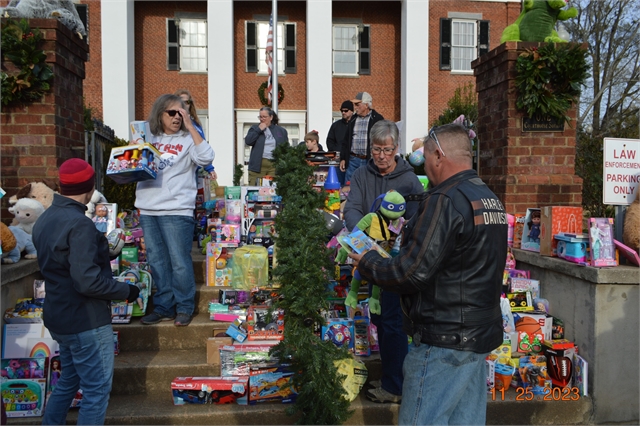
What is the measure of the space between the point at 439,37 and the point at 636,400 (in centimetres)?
1685

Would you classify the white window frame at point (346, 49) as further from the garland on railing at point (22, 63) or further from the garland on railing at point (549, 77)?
the garland on railing at point (22, 63)

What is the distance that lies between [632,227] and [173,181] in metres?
3.78

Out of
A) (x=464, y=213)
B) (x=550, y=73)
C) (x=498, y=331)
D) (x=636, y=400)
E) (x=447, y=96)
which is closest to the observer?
(x=464, y=213)

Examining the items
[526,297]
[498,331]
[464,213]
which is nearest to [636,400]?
[526,297]

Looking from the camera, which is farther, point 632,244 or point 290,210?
point 632,244

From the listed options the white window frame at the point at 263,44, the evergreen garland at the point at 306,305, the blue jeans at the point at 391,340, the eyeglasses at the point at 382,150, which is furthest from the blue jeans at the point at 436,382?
the white window frame at the point at 263,44

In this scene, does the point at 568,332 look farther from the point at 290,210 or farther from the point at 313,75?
the point at 313,75

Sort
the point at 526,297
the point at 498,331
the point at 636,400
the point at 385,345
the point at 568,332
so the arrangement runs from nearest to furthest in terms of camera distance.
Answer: the point at 498,331, the point at 385,345, the point at 636,400, the point at 568,332, the point at 526,297

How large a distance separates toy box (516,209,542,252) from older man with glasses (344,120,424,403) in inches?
75.9

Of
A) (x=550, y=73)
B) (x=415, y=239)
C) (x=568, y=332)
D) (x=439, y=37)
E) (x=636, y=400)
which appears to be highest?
(x=439, y=37)

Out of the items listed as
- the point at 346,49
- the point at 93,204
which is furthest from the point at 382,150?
the point at 346,49

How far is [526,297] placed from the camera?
15.4ft

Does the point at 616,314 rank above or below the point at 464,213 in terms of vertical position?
below

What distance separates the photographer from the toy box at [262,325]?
4.23 meters
